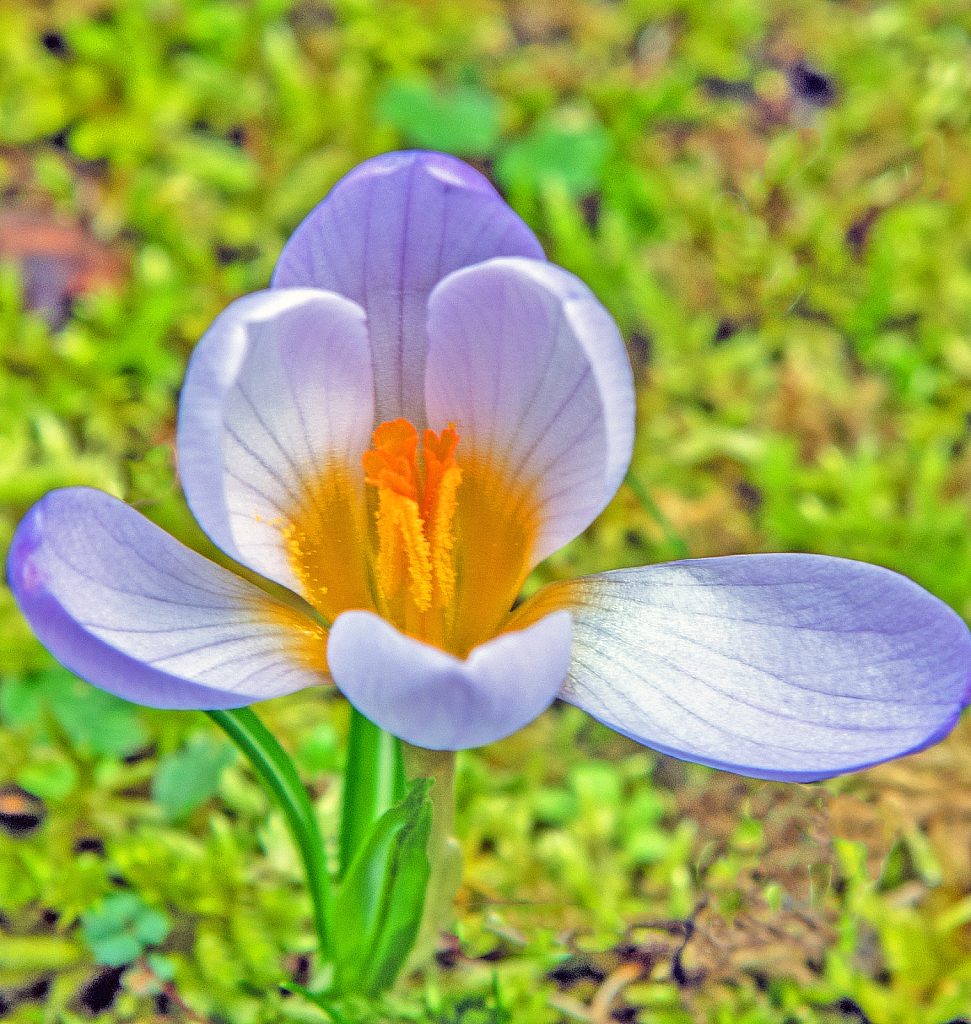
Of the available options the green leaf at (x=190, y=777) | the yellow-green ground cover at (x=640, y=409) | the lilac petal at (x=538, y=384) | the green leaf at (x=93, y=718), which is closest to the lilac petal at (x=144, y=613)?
the lilac petal at (x=538, y=384)

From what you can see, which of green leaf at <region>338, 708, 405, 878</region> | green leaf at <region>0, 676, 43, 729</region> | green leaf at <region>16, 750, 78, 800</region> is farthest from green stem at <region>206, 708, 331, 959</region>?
green leaf at <region>0, 676, 43, 729</region>

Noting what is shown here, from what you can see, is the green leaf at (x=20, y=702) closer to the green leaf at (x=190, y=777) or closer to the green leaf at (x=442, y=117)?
the green leaf at (x=190, y=777)

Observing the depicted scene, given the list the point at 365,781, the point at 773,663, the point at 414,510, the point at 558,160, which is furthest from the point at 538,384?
the point at 558,160

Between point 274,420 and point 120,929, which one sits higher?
point 274,420

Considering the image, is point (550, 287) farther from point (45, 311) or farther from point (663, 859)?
point (45, 311)

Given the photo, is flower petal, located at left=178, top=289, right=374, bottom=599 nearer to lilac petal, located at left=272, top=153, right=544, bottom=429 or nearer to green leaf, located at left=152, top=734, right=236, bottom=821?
lilac petal, located at left=272, top=153, right=544, bottom=429

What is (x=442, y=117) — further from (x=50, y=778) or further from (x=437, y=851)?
(x=437, y=851)
